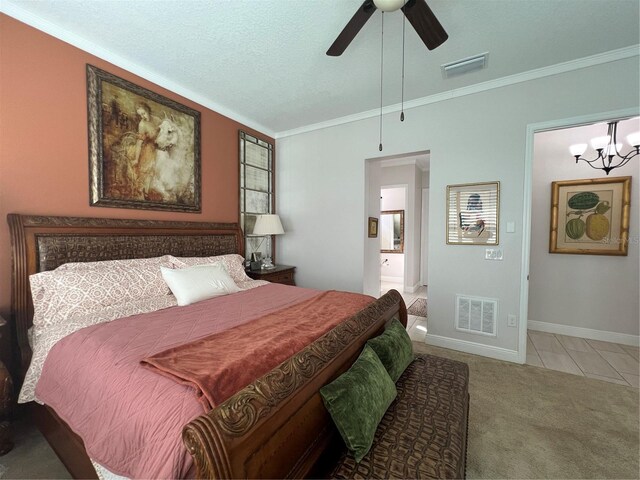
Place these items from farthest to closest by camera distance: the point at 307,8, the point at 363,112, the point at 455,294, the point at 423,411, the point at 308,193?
1. the point at 308,193
2. the point at 363,112
3. the point at 455,294
4. the point at 307,8
5. the point at 423,411

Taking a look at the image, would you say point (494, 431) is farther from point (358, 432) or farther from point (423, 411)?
point (358, 432)

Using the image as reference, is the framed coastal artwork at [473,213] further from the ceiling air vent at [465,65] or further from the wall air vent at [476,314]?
the ceiling air vent at [465,65]

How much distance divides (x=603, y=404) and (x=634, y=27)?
2.96 m

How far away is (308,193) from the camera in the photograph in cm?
407

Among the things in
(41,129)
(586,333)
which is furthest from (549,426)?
(41,129)

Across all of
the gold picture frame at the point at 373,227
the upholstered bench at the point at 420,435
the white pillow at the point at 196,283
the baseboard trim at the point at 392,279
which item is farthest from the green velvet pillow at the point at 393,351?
the baseboard trim at the point at 392,279

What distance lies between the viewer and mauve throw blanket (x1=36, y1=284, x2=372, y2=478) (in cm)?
91

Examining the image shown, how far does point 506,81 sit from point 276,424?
11.8ft

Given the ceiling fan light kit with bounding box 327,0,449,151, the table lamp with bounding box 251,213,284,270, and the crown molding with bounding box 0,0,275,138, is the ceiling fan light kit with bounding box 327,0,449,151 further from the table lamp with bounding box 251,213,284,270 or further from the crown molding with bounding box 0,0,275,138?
the table lamp with bounding box 251,213,284,270

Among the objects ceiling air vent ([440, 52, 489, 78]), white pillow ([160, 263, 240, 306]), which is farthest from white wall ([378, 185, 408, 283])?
white pillow ([160, 263, 240, 306])

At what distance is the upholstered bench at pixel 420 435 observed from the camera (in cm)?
104

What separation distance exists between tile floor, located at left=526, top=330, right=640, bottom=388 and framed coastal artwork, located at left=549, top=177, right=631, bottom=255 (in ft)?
3.73

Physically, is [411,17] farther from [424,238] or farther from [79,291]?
[424,238]

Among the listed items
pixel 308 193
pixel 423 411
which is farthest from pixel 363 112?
pixel 423 411
